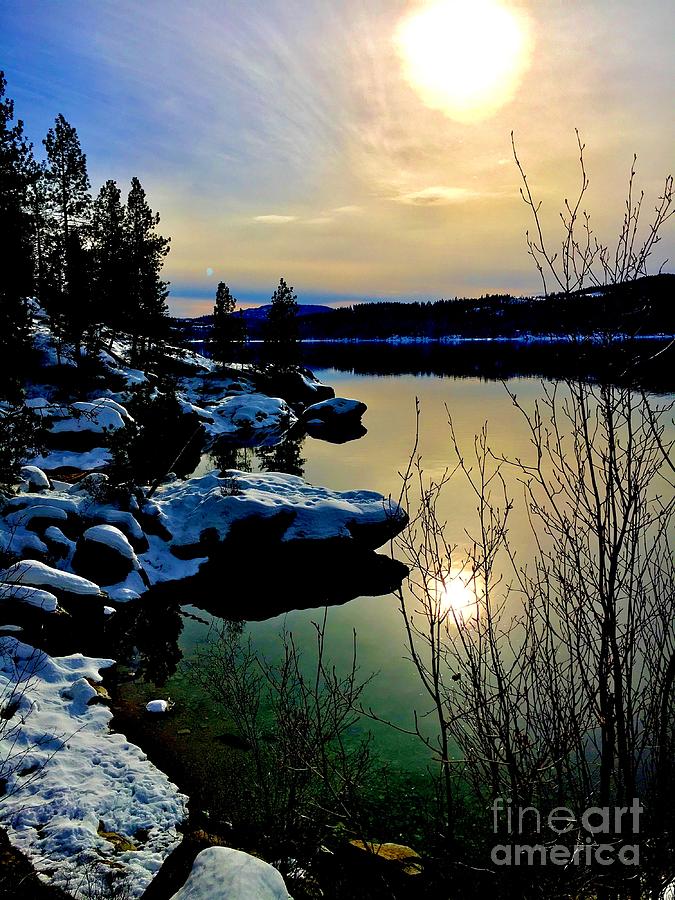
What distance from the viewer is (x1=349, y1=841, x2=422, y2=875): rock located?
24.5 ft

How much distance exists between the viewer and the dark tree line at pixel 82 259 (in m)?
17.6

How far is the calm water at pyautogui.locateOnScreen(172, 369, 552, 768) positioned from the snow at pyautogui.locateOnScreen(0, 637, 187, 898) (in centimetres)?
259

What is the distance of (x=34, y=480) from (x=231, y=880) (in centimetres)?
1711

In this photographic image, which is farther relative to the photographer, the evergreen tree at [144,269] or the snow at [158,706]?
the evergreen tree at [144,269]

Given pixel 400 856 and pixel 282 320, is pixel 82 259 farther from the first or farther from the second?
pixel 400 856

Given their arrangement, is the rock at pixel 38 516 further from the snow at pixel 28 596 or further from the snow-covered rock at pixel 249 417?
the snow-covered rock at pixel 249 417

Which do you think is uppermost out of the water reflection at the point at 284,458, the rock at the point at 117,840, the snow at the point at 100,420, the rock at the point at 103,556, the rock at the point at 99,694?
the snow at the point at 100,420

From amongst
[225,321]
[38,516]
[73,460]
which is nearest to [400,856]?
[38,516]

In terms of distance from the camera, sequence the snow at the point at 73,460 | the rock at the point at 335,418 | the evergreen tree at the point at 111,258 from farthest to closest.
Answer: the rock at the point at 335,418
the evergreen tree at the point at 111,258
the snow at the point at 73,460

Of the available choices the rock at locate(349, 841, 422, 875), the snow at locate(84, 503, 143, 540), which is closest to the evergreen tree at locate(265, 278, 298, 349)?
the snow at locate(84, 503, 143, 540)

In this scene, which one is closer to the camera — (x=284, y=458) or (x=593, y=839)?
(x=593, y=839)

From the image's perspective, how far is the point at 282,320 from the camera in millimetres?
58156

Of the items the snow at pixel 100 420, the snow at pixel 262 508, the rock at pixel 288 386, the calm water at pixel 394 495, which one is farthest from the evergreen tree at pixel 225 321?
the snow at pixel 262 508

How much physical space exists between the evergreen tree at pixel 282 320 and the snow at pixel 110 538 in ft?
142
